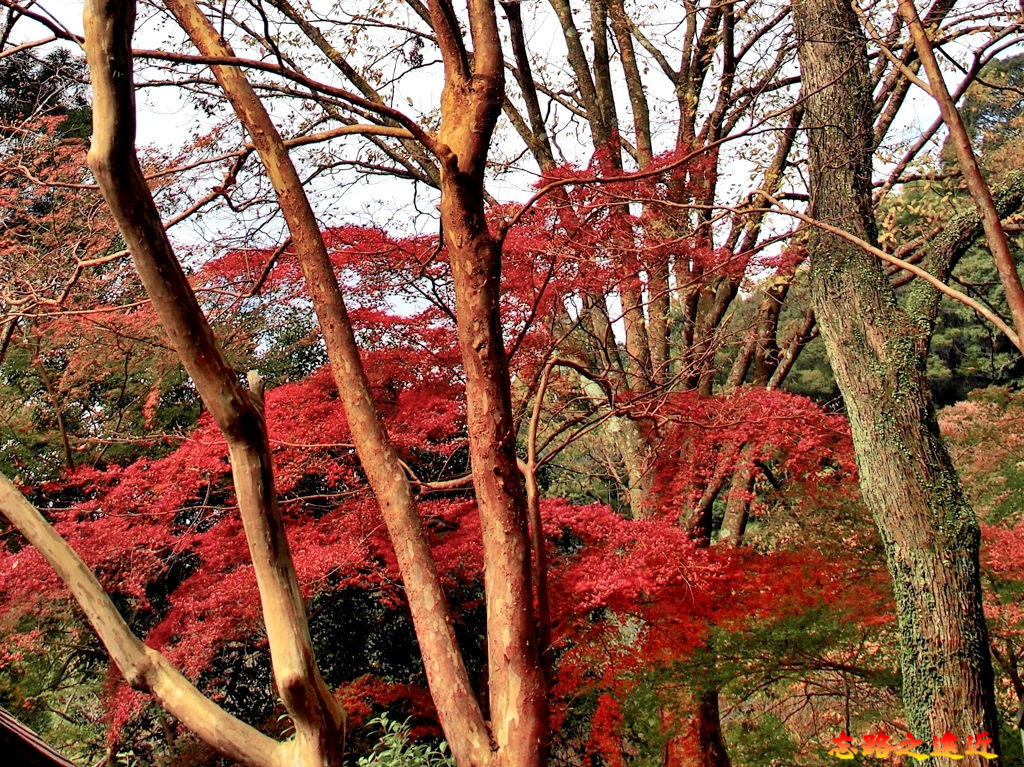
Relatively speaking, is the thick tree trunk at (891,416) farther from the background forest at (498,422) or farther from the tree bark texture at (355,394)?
the tree bark texture at (355,394)

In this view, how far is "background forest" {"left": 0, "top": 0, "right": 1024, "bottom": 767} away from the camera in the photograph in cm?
264

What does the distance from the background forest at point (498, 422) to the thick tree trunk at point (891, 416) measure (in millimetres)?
16

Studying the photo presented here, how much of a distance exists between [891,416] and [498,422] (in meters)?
1.90

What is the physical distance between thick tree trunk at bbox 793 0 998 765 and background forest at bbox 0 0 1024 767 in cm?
2

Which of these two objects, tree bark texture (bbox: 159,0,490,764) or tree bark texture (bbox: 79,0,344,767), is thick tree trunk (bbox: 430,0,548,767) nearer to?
tree bark texture (bbox: 159,0,490,764)

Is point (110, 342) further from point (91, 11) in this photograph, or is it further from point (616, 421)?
point (91, 11)

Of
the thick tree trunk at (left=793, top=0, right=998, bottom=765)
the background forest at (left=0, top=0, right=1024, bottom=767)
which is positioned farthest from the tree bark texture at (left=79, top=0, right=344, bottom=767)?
the thick tree trunk at (left=793, top=0, right=998, bottom=765)

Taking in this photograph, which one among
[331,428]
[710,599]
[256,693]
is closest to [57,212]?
[331,428]

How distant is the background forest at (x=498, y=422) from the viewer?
8.67ft

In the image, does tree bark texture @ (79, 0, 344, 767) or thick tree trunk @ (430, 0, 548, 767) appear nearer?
tree bark texture @ (79, 0, 344, 767)

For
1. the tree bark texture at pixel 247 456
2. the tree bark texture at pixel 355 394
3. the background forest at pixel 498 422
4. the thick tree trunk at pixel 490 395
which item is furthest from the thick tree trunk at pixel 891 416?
the tree bark texture at pixel 247 456

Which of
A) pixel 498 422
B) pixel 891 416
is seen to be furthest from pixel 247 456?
pixel 891 416

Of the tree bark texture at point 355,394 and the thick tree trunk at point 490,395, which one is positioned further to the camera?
the tree bark texture at point 355,394

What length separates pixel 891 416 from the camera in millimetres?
3598
